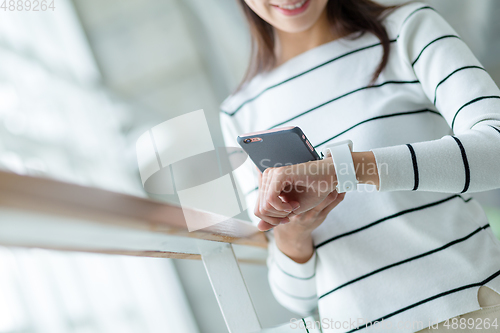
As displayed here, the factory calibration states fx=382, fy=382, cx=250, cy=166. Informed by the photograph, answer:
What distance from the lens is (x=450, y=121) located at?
0.58 metres

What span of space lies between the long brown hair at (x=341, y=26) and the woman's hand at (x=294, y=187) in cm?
32

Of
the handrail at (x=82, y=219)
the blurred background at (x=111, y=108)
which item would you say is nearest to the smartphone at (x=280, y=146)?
the handrail at (x=82, y=219)

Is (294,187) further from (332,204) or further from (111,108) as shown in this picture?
(111,108)

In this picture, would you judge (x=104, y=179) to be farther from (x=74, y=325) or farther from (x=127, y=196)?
(x=127, y=196)

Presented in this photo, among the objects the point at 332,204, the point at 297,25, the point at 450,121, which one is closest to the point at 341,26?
the point at 297,25

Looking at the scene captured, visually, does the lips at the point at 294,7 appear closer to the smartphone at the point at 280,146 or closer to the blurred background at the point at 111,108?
the smartphone at the point at 280,146

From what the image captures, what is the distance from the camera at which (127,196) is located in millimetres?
281

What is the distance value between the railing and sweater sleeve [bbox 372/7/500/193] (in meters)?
0.23

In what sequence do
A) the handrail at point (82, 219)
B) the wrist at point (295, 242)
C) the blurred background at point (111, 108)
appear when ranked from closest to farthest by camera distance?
the handrail at point (82, 219)
the wrist at point (295, 242)
the blurred background at point (111, 108)

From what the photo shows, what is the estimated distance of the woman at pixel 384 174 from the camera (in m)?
0.46

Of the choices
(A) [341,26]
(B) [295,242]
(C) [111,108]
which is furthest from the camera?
(C) [111,108]

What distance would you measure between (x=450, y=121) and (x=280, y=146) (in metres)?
0.29

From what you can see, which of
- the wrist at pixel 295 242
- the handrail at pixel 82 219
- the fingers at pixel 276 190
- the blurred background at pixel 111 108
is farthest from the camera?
the blurred background at pixel 111 108

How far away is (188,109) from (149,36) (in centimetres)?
38
